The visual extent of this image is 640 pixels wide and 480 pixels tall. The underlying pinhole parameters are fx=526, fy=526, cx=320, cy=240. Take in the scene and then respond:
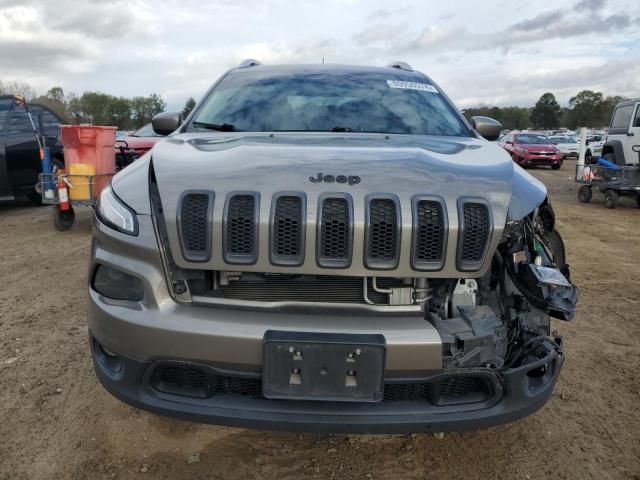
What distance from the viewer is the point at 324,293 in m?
2.10

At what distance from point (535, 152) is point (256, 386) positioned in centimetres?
2273

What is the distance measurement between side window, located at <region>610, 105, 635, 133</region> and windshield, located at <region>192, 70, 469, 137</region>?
1017 cm

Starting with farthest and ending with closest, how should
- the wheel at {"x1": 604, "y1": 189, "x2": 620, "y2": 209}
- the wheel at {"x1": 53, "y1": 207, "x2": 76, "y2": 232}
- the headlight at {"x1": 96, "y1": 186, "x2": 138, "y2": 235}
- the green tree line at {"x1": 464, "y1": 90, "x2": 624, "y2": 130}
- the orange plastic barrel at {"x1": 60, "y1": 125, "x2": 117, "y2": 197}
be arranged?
the green tree line at {"x1": 464, "y1": 90, "x2": 624, "y2": 130} → the wheel at {"x1": 604, "y1": 189, "x2": 620, "y2": 209} → the wheel at {"x1": 53, "y1": 207, "x2": 76, "y2": 232} → the orange plastic barrel at {"x1": 60, "y1": 125, "x2": 117, "y2": 197} → the headlight at {"x1": 96, "y1": 186, "x2": 138, "y2": 235}

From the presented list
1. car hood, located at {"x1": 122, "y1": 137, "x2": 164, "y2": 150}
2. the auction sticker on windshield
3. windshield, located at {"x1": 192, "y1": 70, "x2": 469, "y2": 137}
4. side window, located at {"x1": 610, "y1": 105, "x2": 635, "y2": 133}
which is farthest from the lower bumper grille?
side window, located at {"x1": 610, "y1": 105, "x2": 635, "y2": 133}

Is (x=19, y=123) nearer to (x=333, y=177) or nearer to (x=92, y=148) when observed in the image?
(x=92, y=148)

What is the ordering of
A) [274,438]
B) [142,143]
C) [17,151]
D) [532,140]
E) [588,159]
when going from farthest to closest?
1. [532,140]
2. [588,159]
3. [142,143]
4. [17,151]
5. [274,438]

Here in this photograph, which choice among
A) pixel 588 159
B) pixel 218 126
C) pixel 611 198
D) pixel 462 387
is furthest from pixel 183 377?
pixel 588 159

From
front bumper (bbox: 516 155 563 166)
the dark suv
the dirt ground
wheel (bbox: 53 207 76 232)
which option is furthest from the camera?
front bumper (bbox: 516 155 563 166)

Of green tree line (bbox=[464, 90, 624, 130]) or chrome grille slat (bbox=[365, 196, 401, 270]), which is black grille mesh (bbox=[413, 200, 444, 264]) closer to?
chrome grille slat (bbox=[365, 196, 401, 270])

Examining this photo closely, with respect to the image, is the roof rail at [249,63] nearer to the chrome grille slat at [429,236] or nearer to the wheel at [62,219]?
the chrome grille slat at [429,236]

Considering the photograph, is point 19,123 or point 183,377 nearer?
point 183,377

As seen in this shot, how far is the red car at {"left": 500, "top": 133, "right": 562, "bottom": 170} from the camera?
72.9ft

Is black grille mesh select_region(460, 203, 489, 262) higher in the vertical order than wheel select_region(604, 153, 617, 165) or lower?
higher

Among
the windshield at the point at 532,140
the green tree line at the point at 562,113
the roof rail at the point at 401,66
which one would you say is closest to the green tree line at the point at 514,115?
the green tree line at the point at 562,113
